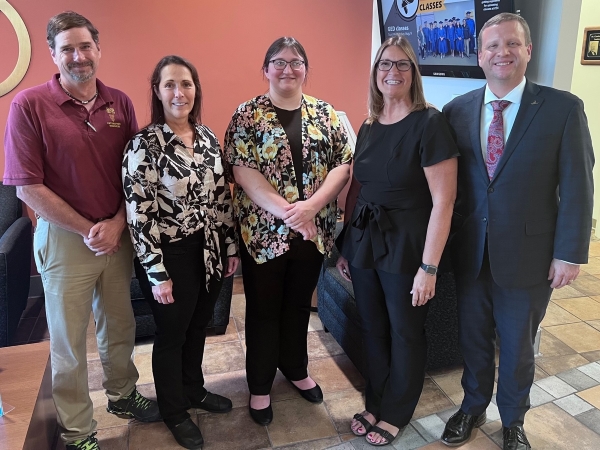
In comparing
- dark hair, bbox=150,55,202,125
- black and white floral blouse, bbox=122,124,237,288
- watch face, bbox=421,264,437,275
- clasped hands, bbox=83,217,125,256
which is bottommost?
watch face, bbox=421,264,437,275

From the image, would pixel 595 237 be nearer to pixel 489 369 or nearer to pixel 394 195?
pixel 489 369

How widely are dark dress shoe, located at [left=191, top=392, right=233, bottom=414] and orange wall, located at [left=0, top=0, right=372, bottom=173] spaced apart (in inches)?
79.6

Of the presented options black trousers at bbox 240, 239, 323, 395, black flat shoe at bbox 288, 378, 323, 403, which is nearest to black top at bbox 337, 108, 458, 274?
black trousers at bbox 240, 239, 323, 395

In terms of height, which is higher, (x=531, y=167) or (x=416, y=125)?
(x=416, y=125)

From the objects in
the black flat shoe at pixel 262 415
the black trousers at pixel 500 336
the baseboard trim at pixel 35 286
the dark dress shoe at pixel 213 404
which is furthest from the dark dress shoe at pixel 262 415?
the baseboard trim at pixel 35 286

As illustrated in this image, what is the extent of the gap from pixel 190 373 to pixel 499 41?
5.74 feet

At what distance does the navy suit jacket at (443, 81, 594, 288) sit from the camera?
1.58m

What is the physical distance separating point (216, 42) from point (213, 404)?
2.42 meters

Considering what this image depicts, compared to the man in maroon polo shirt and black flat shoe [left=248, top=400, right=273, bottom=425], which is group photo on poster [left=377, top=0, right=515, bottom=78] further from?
black flat shoe [left=248, top=400, right=273, bottom=425]

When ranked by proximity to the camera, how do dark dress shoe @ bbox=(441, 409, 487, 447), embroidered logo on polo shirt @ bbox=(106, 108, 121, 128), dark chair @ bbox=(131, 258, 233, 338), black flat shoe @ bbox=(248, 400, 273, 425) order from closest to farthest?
embroidered logo on polo shirt @ bbox=(106, 108, 121, 128) → dark dress shoe @ bbox=(441, 409, 487, 447) → black flat shoe @ bbox=(248, 400, 273, 425) → dark chair @ bbox=(131, 258, 233, 338)

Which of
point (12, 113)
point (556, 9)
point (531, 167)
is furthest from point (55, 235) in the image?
point (556, 9)

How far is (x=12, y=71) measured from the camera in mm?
3117

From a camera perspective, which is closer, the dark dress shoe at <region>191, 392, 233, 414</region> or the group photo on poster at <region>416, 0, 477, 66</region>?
the dark dress shoe at <region>191, 392, 233, 414</region>

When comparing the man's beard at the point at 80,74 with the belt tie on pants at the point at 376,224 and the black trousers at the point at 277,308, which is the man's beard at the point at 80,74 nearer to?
the black trousers at the point at 277,308
